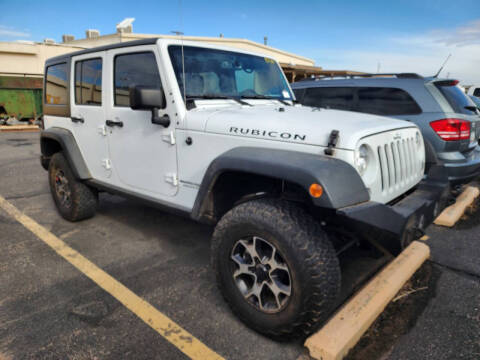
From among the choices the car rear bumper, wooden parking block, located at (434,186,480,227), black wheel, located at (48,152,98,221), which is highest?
the car rear bumper

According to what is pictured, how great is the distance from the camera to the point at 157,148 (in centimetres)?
291

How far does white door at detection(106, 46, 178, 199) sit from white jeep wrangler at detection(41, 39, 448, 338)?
1cm

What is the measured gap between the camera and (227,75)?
121 inches

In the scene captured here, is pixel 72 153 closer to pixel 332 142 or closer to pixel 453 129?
pixel 332 142

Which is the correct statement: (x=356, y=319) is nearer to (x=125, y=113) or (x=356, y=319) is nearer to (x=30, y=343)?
(x=30, y=343)

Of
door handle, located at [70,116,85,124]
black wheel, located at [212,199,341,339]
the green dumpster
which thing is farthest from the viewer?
the green dumpster

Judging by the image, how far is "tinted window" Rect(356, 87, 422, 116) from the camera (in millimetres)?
4359

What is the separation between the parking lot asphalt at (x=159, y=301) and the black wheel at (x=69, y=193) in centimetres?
17

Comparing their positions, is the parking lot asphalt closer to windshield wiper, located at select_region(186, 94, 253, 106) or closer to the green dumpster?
windshield wiper, located at select_region(186, 94, 253, 106)

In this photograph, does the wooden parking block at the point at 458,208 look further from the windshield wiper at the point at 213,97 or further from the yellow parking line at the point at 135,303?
the yellow parking line at the point at 135,303

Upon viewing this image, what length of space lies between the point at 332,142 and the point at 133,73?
1972 mm

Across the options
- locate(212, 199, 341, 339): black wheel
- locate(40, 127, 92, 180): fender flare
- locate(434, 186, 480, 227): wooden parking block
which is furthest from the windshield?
locate(434, 186, 480, 227): wooden parking block

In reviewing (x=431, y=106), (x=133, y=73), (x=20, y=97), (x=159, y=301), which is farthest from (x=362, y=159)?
(x=20, y=97)

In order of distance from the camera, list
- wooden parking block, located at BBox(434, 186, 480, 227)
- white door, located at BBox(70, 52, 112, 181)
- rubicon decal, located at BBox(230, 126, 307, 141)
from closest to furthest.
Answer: rubicon decal, located at BBox(230, 126, 307, 141), white door, located at BBox(70, 52, 112, 181), wooden parking block, located at BBox(434, 186, 480, 227)
